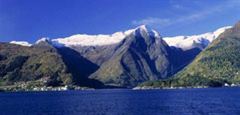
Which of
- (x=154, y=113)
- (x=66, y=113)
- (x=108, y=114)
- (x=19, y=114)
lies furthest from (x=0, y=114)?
(x=154, y=113)

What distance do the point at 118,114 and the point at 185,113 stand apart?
69.4 ft

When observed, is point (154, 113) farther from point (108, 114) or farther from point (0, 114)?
point (0, 114)

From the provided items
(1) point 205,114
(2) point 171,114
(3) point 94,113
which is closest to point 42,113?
(3) point 94,113

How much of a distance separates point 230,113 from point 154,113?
2500cm

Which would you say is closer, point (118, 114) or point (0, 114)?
point (118, 114)

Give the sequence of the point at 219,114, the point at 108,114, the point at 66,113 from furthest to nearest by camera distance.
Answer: the point at 66,113, the point at 108,114, the point at 219,114

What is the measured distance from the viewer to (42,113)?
183 m

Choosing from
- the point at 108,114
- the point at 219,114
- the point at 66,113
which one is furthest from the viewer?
the point at 66,113

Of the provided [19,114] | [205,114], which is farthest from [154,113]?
[19,114]

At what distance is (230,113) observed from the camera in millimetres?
160000

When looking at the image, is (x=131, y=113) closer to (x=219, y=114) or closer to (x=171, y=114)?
(x=171, y=114)

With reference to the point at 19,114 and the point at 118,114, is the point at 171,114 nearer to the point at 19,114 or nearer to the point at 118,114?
the point at 118,114

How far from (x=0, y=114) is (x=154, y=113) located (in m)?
53.5

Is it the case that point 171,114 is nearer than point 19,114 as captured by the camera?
Yes
